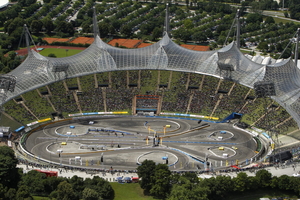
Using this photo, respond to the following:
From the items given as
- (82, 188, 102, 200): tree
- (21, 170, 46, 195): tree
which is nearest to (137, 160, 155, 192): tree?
(82, 188, 102, 200): tree

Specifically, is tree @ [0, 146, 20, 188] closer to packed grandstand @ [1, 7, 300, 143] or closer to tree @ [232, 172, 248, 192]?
packed grandstand @ [1, 7, 300, 143]

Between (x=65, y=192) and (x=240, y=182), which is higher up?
(x=65, y=192)

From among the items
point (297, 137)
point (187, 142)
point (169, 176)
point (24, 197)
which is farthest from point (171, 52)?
point (24, 197)

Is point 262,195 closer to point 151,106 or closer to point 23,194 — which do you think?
point 23,194

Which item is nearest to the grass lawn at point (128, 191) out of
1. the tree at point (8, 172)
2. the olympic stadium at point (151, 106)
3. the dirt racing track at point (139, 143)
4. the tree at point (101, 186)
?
the tree at point (101, 186)

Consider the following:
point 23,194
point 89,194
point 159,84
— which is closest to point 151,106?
point 159,84

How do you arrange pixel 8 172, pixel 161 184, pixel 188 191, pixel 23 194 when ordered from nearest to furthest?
1. pixel 188 191
2. pixel 23 194
3. pixel 161 184
4. pixel 8 172

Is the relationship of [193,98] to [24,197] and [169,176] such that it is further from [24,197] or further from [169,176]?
[24,197]
